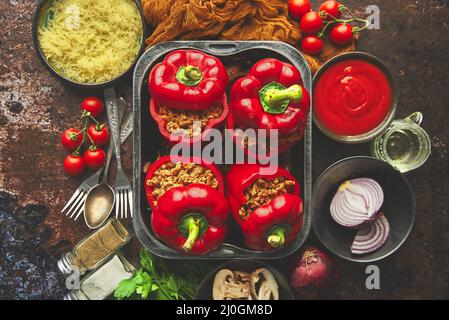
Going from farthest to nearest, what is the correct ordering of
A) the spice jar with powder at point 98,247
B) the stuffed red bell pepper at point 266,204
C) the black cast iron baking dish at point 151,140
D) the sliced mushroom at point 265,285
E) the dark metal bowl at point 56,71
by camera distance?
the spice jar with powder at point 98,247
the dark metal bowl at point 56,71
the sliced mushroom at point 265,285
the black cast iron baking dish at point 151,140
the stuffed red bell pepper at point 266,204

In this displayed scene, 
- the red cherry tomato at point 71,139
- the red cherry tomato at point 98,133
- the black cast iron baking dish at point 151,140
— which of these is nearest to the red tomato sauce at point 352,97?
the black cast iron baking dish at point 151,140

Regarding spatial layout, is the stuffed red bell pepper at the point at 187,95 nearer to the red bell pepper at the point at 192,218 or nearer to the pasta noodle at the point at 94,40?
the red bell pepper at the point at 192,218

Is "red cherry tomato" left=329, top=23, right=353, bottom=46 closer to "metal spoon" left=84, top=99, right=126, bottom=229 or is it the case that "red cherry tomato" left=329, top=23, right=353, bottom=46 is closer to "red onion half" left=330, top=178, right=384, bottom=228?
"red onion half" left=330, top=178, right=384, bottom=228

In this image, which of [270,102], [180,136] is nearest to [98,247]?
[180,136]

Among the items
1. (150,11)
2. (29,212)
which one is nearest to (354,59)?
(150,11)

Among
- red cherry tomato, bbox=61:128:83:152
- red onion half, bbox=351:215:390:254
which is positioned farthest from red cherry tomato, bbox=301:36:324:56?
red cherry tomato, bbox=61:128:83:152

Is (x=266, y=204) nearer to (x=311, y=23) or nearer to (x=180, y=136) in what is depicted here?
(x=180, y=136)
